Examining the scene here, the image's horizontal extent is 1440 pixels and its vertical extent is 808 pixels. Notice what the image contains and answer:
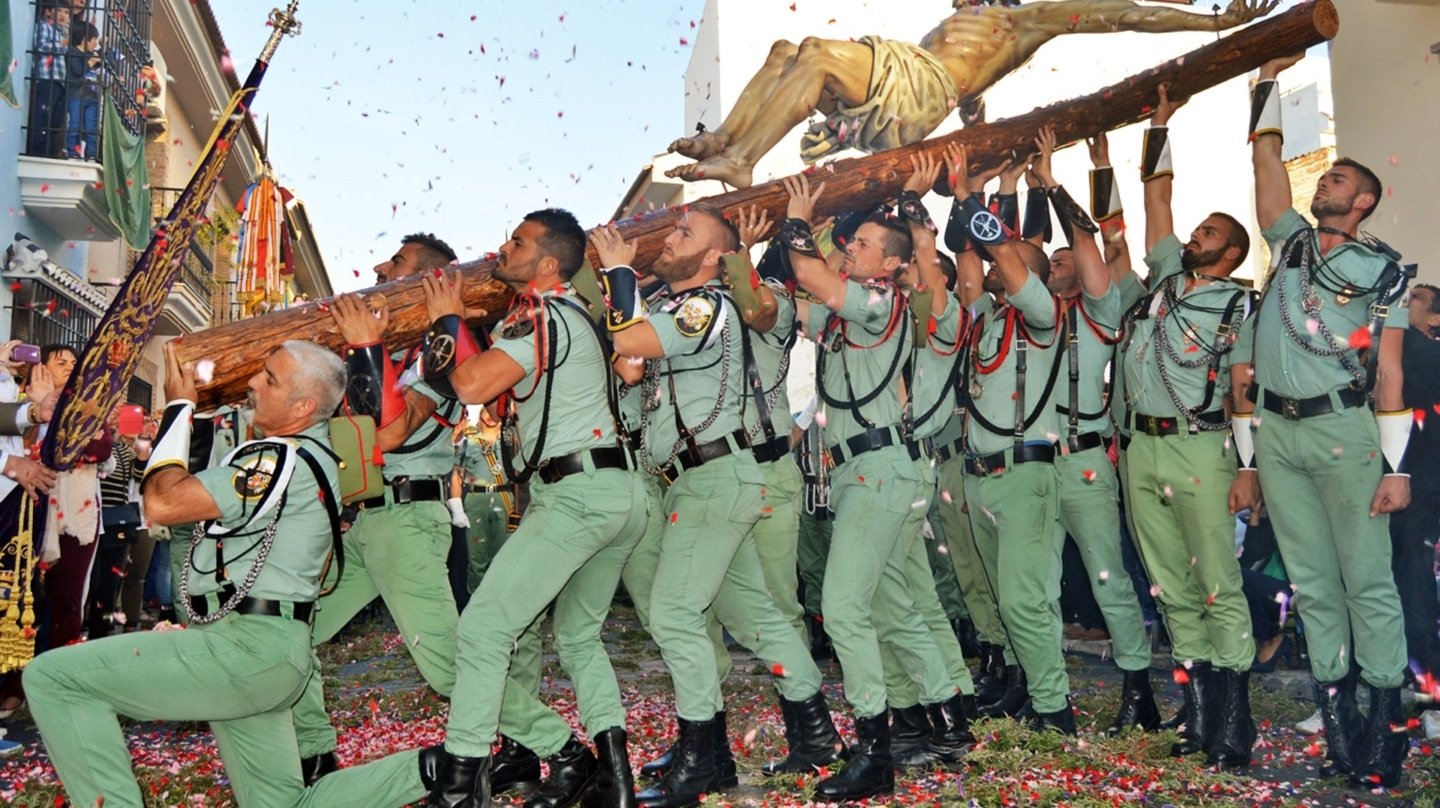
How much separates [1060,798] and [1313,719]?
2110 mm

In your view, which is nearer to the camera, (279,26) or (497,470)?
(279,26)

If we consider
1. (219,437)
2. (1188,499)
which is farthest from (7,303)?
(1188,499)

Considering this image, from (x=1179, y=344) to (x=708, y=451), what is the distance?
2.25m

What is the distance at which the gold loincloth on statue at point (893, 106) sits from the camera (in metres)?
6.18

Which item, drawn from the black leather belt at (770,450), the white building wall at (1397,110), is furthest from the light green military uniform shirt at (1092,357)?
the white building wall at (1397,110)

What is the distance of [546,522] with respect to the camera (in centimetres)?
438

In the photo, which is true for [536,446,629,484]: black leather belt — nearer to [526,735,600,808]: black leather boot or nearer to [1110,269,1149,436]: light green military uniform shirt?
[526,735,600,808]: black leather boot

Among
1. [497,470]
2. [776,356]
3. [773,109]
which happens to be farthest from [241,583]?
[497,470]

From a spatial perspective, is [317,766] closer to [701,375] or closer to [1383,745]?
[701,375]

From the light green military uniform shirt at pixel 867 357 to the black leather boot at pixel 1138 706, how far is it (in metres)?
1.74

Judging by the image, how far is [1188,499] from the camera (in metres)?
5.26

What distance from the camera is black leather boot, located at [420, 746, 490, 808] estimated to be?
4.02 meters

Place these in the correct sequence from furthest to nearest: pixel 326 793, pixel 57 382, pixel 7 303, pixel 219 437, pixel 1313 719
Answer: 1. pixel 7 303
2. pixel 57 382
3. pixel 219 437
4. pixel 1313 719
5. pixel 326 793

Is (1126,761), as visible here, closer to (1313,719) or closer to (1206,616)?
(1206,616)
